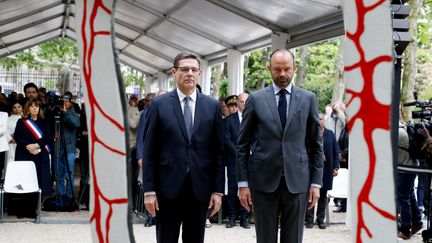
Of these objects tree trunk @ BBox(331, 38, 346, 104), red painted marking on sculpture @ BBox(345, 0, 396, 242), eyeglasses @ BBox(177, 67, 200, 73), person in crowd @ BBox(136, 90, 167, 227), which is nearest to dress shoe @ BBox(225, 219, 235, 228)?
person in crowd @ BBox(136, 90, 167, 227)

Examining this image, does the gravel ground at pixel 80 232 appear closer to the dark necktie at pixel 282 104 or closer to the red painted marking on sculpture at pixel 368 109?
the dark necktie at pixel 282 104

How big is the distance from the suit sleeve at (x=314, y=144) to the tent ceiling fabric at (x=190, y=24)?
2658 millimetres

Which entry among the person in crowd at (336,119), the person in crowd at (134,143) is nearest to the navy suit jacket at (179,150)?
the person in crowd at (134,143)

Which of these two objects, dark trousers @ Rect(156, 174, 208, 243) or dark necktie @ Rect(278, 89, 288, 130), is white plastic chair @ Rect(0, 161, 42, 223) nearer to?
dark trousers @ Rect(156, 174, 208, 243)

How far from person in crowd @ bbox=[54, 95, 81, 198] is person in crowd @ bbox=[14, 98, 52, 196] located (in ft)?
1.42

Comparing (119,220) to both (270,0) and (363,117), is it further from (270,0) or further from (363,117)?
(270,0)

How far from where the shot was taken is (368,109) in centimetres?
285

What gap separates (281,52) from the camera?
487 centimetres

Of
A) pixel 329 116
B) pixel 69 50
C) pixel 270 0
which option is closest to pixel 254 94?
pixel 270 0

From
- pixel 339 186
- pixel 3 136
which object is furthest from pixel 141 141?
pixel 339 186

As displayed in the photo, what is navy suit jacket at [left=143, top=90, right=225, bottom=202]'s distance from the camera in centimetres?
503

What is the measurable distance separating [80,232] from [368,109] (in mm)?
7594

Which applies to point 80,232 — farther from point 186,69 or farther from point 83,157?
point 186,69

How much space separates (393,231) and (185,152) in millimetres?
2361
